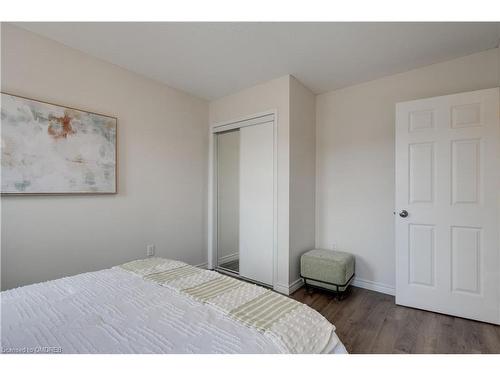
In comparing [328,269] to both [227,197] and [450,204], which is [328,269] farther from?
[227,197]

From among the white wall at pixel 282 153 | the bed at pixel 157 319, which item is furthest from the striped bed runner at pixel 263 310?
the white wall at pixel 282 153

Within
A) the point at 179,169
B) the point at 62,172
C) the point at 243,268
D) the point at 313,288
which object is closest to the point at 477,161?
the point at 313,288

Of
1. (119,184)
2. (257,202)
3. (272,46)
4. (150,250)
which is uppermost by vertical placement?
(272,46)

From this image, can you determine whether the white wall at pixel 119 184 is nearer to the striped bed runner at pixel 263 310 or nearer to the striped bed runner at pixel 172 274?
the striped bed runner at pixel 172 274

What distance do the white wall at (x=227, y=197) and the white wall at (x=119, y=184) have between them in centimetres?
23

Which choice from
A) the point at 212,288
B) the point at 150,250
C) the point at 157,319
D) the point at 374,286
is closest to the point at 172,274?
the point at 212,288

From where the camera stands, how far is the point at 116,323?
986mm

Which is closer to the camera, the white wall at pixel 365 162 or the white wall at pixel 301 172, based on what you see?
the white wall at pixel 365 162

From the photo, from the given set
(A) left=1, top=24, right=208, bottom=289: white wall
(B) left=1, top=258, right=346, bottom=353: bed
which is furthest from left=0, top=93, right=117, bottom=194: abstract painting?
(B) left=1, top=258, right=346, bottom=353: bed

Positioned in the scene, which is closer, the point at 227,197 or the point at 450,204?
the point at 450,204

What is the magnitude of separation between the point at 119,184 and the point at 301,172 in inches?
77.1

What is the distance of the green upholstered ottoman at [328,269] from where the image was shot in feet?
8.04

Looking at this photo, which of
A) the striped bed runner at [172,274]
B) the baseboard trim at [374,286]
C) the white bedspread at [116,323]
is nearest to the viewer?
the white bedspread at [116,323]
